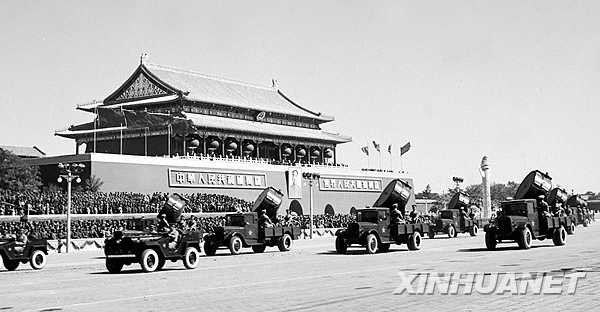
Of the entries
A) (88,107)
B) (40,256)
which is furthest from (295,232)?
(88,107)

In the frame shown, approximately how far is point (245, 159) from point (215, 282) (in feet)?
144

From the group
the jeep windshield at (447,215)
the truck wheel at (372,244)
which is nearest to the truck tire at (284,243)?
the truck wheel at (372,244)

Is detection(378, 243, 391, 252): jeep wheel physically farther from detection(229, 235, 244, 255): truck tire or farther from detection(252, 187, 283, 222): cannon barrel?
detection(252, 187, 283, 222): cannon barrel

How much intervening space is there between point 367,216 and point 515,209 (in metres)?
5.48

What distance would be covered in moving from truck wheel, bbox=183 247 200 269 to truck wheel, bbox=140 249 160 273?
0.95 meters

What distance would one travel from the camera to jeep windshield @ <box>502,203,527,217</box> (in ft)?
88.9

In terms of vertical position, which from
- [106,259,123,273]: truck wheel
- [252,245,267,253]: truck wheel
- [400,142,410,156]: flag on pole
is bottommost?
[106,259,123,273]: truck wheel

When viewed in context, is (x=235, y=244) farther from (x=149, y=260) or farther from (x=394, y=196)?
(x=149, y=260)

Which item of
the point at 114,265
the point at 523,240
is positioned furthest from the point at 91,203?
the point at 523,240

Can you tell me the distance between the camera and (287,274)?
17.8 meters

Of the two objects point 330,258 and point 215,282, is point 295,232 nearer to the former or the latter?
point 330,258

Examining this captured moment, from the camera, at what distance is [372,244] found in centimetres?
2634

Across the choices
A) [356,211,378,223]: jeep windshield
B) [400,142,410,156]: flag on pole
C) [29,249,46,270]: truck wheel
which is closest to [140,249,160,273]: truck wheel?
[29,249,46,270]: truck wheel

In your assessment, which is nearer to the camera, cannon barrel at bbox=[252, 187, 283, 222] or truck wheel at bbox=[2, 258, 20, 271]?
truck wheel at bbox=[2, 258, 20, 271]
